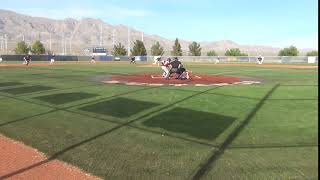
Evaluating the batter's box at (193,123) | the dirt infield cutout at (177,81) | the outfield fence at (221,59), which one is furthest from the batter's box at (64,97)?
the outfield fence at (221,59)

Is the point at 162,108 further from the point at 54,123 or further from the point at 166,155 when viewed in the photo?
the point at 166,155

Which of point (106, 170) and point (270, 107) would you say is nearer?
point (106, 170)

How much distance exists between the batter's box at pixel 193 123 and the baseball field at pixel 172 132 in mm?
24

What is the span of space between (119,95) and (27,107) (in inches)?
147

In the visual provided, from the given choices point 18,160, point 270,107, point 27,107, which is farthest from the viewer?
point 27,107

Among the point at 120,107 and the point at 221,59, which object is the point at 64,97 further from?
the point at 221,59

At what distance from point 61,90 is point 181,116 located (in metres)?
8.06

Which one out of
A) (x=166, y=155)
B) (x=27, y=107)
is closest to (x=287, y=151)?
(x=166, y=155)

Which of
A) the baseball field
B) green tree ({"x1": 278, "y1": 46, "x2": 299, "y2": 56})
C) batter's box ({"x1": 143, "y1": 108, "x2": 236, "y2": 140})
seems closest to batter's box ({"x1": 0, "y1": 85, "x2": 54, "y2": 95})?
the baseball field

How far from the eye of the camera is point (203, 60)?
8125cm

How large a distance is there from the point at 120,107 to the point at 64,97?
3.42 meters

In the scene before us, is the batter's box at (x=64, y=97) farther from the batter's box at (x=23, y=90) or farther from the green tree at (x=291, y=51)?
the green tree at (x=291, y=51)

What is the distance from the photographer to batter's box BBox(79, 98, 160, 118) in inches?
475

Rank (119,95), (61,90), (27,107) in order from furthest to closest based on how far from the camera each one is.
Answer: (61,90) → (119,95) → (27,107)
